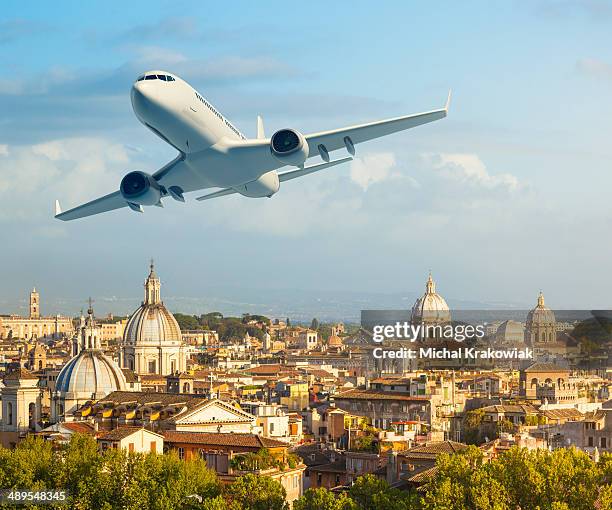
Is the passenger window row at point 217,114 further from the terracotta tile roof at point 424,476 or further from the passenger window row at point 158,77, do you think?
the terracotta tile roof at point 424,476

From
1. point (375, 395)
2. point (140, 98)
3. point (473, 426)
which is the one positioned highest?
point (140, 98)

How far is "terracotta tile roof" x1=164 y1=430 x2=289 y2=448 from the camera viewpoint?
7350 centimetres

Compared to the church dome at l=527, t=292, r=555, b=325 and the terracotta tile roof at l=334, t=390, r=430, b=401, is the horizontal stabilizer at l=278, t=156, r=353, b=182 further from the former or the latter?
the church dome at l=527, t=292, r=555, b=325

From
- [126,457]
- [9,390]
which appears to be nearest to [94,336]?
[9,390]

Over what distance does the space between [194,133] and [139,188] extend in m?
4.48

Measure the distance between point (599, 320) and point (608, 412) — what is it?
30.6 metres

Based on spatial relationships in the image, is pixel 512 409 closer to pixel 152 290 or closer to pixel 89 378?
pixel 89 378

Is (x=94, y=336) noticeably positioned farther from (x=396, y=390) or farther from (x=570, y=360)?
(x=570, y=360)

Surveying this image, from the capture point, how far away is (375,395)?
110 m

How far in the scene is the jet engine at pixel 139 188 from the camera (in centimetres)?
5238

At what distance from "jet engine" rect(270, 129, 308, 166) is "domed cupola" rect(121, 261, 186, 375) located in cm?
11416

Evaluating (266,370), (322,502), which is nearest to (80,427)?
(322,502)

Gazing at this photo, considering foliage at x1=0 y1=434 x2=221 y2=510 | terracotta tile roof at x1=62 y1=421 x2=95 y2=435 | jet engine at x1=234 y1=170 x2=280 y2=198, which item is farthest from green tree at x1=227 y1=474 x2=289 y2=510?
terracotta tile roof at x1=62 y1=421 x2=95 y2=435

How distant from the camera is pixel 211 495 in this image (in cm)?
6216
